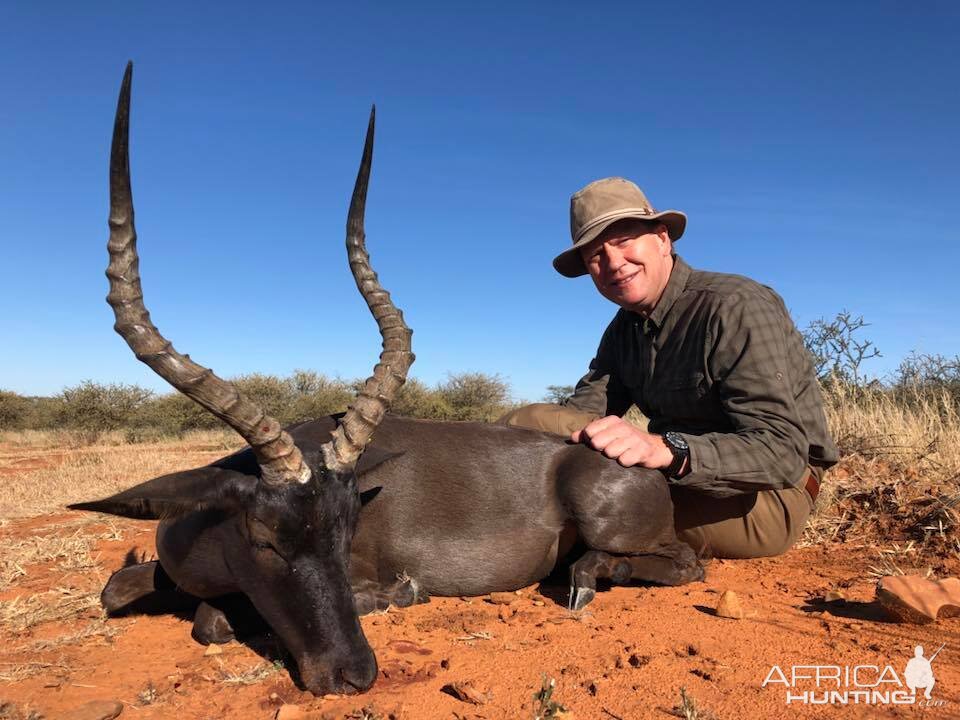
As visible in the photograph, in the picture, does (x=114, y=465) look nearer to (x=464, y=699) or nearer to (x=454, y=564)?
(x=454, y=564)

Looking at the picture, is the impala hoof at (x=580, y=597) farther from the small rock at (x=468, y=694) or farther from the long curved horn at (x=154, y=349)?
the long curved horn at (x=154, y=349)

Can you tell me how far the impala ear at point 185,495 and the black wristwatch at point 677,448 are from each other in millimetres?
2353

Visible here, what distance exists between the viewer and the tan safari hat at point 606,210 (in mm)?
4637

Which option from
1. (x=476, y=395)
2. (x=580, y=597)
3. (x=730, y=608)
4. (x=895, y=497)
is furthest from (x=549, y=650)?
(x=476, y=395)

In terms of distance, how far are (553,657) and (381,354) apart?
6.07 feet

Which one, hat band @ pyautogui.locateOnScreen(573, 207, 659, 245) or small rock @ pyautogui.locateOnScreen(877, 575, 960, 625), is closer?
small rock @ pyautogui.locateOnScreen(877, 575, 960, 625)

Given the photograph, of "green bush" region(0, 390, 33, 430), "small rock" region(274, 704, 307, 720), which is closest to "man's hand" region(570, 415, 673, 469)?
"small rock" region(274, 704, 307, 720)

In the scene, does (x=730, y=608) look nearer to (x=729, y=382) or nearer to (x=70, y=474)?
(x=729, y=382)

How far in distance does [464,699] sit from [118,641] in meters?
2.19

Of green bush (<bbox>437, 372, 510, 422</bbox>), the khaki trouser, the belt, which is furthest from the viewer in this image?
green bush (<bbox>437, 372, 510, 422</bbox>)

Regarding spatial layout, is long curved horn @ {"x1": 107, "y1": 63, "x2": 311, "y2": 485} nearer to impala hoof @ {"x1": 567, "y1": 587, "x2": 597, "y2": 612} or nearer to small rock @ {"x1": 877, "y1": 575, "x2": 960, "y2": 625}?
impala hoof @ {"x1": 567, "y1": 587, "x2": 597, "y2": 612}

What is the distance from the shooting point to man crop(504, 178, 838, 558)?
4.12 meters

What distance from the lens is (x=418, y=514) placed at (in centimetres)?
454

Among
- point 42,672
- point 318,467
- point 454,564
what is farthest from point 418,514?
point 42,672
